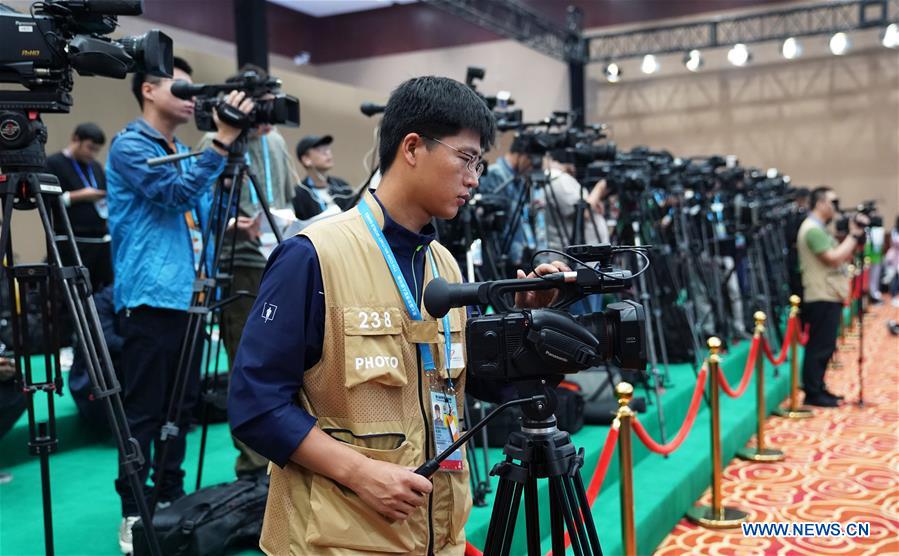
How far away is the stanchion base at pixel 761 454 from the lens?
13.8 feet

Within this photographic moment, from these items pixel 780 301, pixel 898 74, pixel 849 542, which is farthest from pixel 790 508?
pixel 898 74

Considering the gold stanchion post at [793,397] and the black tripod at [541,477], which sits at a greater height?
the black tripod at [541,477]

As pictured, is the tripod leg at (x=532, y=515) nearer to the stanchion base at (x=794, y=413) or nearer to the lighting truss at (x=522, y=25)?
the stanchion base at (x=794, y=413)

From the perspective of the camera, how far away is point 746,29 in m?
11.9

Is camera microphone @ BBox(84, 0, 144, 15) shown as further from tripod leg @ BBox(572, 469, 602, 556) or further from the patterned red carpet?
the patterned red carpet

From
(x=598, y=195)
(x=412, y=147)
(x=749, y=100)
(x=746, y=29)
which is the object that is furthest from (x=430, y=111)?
(x=749, y=100)

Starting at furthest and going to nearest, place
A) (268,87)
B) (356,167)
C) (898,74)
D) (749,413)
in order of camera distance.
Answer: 1. (898,74)
2. (356,167)
3. (749,413)
4. (268,87)

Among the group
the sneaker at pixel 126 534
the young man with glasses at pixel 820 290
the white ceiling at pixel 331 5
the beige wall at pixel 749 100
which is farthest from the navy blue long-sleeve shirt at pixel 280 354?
the beige wall at pixel 749 100

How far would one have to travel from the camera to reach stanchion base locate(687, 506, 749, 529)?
3270 millimetres

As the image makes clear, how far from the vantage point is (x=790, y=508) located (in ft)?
11.4

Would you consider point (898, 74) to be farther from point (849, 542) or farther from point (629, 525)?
point (629, 525)

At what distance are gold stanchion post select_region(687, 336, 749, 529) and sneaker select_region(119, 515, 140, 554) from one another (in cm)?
218

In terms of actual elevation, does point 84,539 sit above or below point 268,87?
below

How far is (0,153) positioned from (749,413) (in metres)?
4.12
